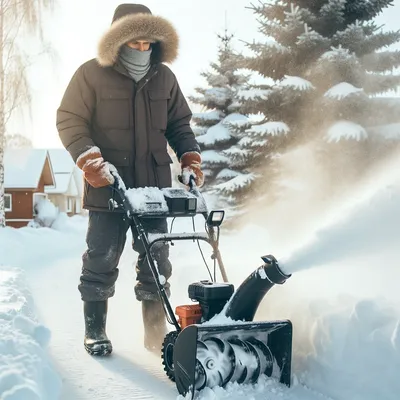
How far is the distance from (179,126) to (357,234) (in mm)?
1762

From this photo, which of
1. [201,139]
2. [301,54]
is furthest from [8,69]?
[301,54]

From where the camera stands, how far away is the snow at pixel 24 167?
2642 centimetres

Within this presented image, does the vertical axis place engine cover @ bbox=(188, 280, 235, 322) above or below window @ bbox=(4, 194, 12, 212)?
above

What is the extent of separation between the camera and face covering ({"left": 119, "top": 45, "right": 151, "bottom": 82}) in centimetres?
363

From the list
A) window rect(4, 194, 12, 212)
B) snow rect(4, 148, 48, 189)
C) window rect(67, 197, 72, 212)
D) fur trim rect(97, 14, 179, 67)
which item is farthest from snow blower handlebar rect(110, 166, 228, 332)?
window rect(67, 197, 72, 212)

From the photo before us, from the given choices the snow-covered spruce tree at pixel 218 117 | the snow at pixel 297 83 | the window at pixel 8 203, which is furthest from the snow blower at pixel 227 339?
the window at pixel 8 203

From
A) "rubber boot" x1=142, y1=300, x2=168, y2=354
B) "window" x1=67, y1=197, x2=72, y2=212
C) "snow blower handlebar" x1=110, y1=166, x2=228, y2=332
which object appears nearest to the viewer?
"snow blower handlebar" x1=110, y1=166, x2=228, y2=332

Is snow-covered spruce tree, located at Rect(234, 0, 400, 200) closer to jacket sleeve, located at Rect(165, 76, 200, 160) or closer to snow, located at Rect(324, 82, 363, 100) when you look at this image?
snow, located at Rect(324, 82, 363, 100)

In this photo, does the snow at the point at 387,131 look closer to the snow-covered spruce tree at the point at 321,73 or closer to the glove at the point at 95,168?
the snow-covered spruce tree at the point at 321,73

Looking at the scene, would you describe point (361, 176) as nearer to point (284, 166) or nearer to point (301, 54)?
point (284, 166)

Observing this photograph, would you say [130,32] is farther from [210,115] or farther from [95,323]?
[210,115]

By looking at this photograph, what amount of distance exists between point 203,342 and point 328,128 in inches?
317

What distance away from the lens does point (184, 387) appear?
263 cm

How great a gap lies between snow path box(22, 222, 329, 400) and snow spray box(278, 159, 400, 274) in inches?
25.7
